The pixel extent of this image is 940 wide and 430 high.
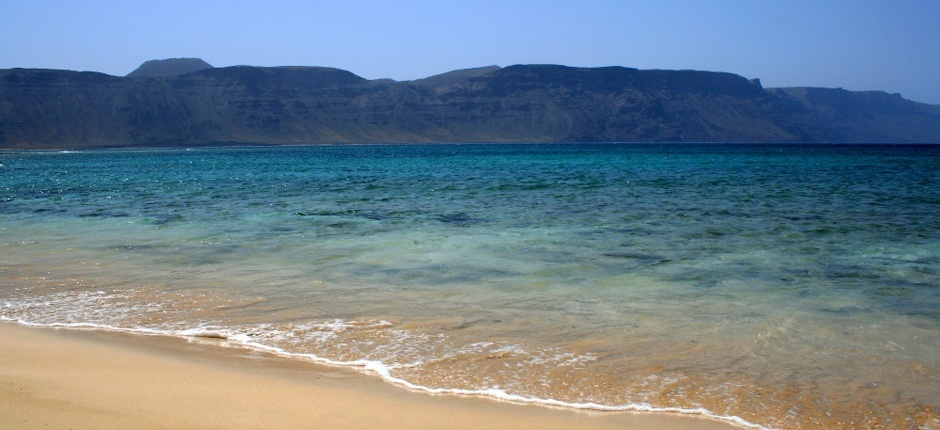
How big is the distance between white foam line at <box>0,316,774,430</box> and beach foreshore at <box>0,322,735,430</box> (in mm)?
72

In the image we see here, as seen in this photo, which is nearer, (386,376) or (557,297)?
(386,376)

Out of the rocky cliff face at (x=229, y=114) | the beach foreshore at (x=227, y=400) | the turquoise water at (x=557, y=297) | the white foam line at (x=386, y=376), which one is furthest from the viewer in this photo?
the rocky cliff face at (x=229, y=114)

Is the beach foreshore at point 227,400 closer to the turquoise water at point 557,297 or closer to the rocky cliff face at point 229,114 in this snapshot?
the turquoise water at point 557,297

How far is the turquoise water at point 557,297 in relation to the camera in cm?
450

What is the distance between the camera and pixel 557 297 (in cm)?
698

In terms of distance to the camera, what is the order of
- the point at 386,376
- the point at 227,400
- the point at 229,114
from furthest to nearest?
the point at 229,114 → the point at 386,376 → the point at 227,400

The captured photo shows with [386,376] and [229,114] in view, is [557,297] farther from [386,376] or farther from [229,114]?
[229,114]

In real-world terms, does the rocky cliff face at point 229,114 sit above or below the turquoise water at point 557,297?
above

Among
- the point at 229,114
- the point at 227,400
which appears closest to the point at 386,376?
the point at 227,400

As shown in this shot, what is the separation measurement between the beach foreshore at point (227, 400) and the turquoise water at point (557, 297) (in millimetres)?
214

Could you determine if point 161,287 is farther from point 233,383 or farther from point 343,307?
point 233,383

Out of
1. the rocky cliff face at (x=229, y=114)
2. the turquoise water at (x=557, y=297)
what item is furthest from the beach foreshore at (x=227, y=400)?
the rocky cliff face at (x=229, y=114)

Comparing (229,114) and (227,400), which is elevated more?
(229,114)

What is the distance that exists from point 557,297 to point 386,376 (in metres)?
2.77
